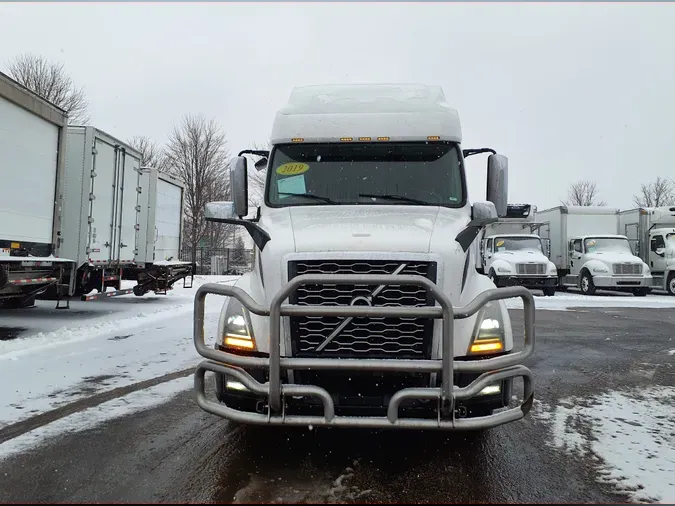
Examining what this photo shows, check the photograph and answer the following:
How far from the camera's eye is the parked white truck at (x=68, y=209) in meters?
7.94

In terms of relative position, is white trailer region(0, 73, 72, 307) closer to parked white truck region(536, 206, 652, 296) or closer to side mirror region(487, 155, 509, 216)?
side mirror region(487, 155, 509, 216)

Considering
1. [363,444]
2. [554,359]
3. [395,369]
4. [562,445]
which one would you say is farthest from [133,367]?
[554,359]

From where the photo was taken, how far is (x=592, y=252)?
18.9 metres

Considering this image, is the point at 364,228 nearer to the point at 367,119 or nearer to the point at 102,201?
the point at 367,119

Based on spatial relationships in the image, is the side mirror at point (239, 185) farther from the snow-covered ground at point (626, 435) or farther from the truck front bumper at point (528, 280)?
the truck front bumper at point (528, 280)

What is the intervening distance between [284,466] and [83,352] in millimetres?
4939

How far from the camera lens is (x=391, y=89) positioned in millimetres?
5301

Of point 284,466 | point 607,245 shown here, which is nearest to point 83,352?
point 284,466

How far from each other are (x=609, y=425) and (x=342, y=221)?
9.71 feet

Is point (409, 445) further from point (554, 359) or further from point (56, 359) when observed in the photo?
point (56, 359)

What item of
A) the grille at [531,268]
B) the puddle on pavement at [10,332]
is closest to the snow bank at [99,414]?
the puddle on pavement at [10,332]

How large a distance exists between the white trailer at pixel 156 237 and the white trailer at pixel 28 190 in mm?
3593

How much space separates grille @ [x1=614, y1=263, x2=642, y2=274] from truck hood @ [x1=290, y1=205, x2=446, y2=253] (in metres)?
16.5

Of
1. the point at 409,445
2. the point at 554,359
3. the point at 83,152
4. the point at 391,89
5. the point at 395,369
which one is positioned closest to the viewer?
the point at 395,369
